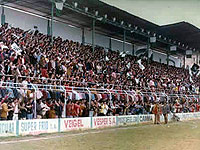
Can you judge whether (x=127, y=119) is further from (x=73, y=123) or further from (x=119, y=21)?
(x=119, y=21)

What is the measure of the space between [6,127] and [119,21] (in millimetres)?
23673

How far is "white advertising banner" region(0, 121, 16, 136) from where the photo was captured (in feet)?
47.0

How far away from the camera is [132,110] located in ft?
81.6

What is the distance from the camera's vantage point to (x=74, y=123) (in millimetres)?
A: 18469

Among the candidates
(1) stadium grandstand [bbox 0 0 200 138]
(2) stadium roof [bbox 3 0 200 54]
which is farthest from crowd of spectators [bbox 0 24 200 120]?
(2) stadium roof [bbox 3 0 200 54]

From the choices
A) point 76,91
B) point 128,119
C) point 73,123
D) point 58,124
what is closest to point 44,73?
point 76,91

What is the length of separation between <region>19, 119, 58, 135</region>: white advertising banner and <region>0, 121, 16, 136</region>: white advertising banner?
40cm

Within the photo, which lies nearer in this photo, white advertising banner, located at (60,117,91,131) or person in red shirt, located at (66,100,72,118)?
white advertising banner, located at (60,117,91,131)

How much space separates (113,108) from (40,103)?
7144mm

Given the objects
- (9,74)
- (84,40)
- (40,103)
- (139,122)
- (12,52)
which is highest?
(84,40)

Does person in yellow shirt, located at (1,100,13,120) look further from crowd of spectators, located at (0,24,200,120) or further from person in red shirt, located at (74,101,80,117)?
person in red shirt, located at (74,101,80,117)

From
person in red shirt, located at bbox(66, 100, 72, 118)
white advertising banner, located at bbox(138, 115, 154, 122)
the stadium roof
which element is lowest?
white advertising banner, located at bbox(138, 115, 154, 122)

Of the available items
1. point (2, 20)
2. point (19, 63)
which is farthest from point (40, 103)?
point (2, 20)

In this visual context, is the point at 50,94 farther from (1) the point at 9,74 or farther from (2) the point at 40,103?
(1) the point at 9,74
